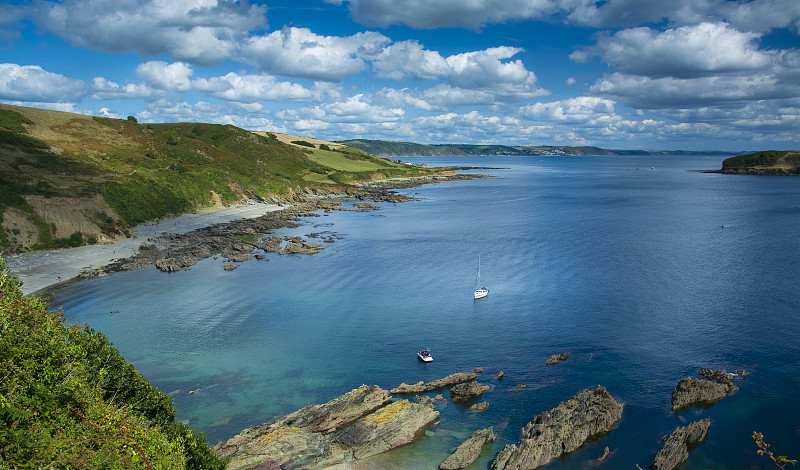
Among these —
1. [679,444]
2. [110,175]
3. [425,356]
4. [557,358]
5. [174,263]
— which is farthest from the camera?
[110,175]

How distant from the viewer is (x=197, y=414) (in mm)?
31125

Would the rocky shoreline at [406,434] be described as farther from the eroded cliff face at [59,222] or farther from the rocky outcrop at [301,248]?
the eroded cliff face at [59,222]

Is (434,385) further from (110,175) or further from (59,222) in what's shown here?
(110,175)

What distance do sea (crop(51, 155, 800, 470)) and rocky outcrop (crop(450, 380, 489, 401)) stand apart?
946mm

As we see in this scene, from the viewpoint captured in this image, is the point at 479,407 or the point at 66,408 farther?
the point at 479,407

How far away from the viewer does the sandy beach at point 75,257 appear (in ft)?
186

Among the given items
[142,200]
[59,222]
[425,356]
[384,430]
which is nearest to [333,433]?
[384,430]

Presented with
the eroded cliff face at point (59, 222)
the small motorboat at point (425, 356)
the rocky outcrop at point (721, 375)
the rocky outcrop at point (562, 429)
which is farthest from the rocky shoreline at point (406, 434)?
the eroded cliff face at point (59, 222)

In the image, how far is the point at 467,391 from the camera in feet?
108

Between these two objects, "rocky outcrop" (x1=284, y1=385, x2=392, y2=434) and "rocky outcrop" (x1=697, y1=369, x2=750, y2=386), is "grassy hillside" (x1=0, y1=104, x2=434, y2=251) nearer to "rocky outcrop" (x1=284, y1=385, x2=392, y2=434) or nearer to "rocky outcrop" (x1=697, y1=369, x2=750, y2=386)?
"rocky outcrop" (x1=284, y1=385, x2=392, y2=434)

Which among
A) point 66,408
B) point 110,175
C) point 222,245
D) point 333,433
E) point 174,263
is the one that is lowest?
point 333,433

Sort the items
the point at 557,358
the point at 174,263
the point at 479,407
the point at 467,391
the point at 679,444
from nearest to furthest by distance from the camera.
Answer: the point at 679,444
the point at 479,407
the point at 467,391
the point at 557,358
the point at 174,263

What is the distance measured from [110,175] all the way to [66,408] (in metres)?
91.3

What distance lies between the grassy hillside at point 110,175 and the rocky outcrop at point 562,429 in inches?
2666
